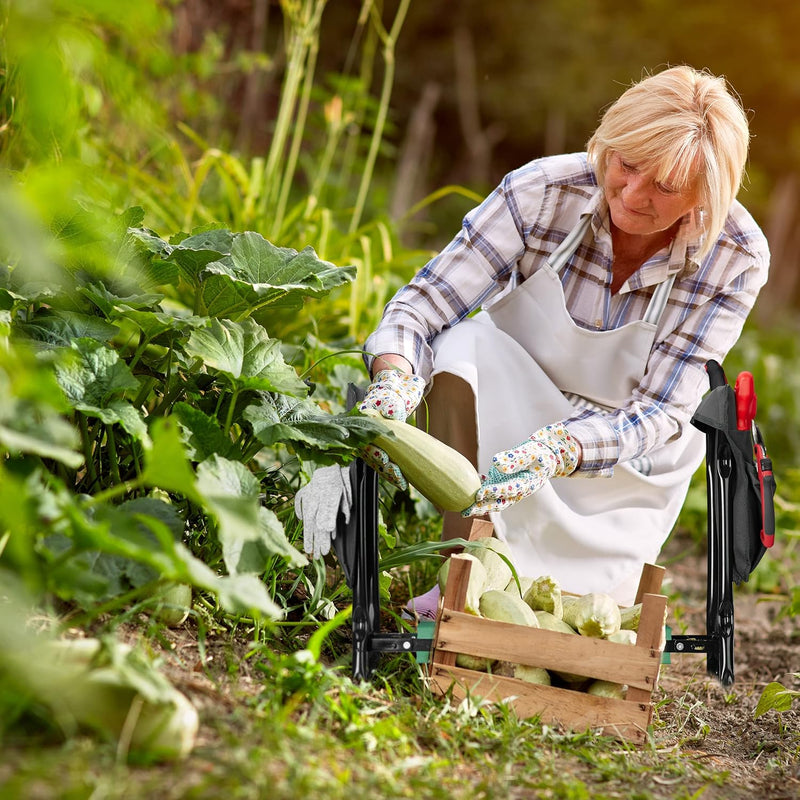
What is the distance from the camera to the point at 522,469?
6.14 feet

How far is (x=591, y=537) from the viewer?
2.26m

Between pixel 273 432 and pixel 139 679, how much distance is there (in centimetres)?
50

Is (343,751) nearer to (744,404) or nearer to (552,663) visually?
(552,663)

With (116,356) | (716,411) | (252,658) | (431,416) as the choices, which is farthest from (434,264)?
(252,658)

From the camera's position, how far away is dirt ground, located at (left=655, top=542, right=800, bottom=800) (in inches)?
67.3

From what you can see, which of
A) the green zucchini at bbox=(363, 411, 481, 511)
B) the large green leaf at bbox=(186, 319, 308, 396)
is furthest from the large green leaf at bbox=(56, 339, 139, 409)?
the green zucchini at bbox=(363, 411, 481, 511)

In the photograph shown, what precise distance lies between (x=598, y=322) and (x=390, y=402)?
73cm

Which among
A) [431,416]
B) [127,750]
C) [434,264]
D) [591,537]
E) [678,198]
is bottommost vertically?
[127,750]

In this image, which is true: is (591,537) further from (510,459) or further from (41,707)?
(41,707)

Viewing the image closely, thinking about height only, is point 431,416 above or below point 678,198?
below

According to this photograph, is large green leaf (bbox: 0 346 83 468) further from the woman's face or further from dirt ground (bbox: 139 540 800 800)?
the woman's face

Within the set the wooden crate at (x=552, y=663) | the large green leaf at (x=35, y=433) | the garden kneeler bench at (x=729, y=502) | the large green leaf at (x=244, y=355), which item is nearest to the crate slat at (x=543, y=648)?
the wooden crate at (x=552, y=663)

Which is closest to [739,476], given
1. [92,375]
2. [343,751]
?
[343,751]

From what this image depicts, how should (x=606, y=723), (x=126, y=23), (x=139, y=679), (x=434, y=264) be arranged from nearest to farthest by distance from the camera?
(x=126, y=23) → (x=139, y=679) → (x=606, y=723) → (x=434, y=264)
